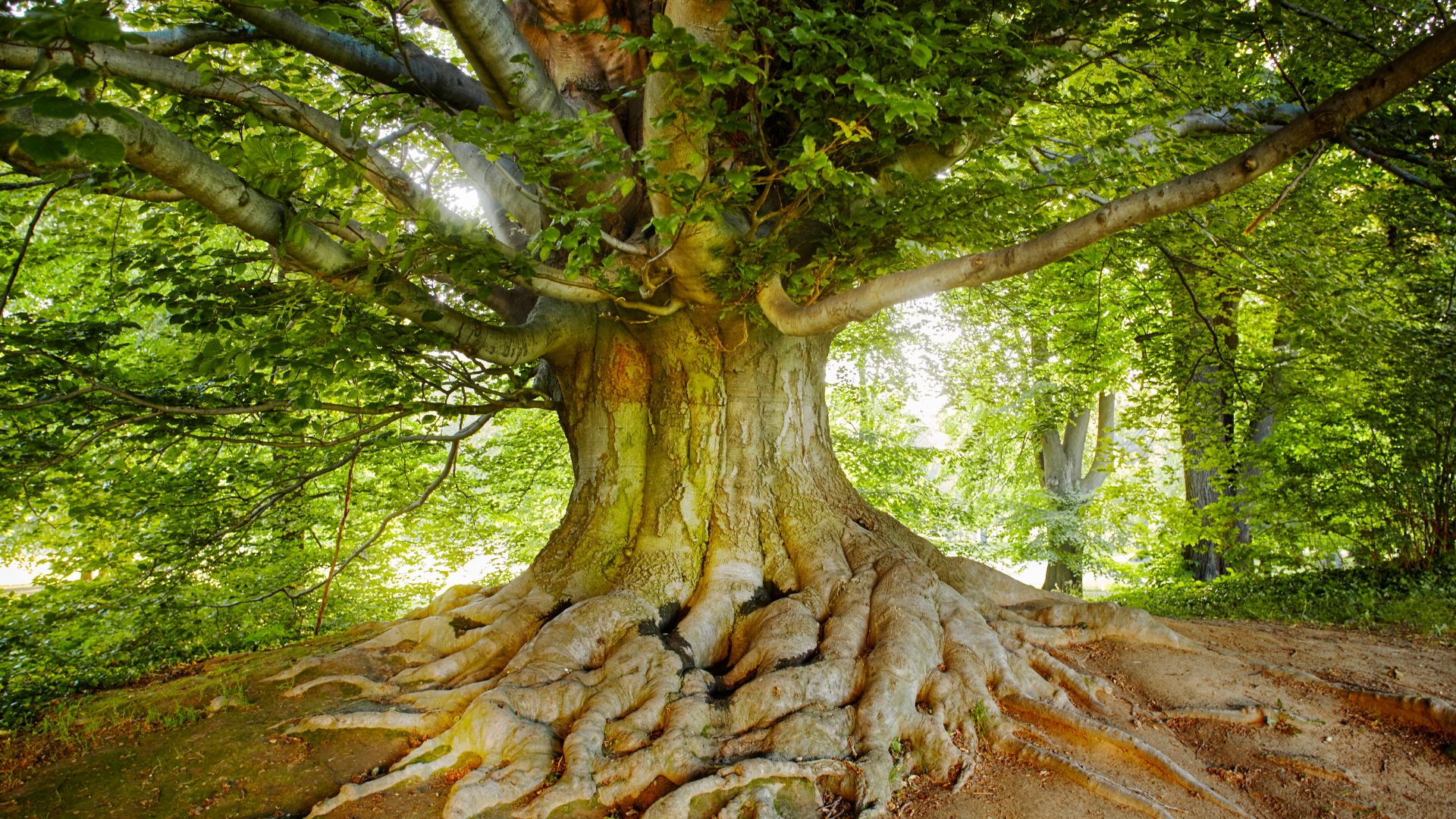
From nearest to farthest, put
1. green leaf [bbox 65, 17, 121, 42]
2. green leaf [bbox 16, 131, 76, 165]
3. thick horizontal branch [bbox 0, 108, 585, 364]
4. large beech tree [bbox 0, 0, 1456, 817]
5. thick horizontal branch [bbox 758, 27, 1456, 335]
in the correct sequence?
1. green leaf [bbox 16, 131, 76, 165]
2. green leaf [bbox 65, 17, 121, 42]
3. thick horizontal branch [bbox 758, 27, 1456, 335]
4. thick horizontal branch [bbox 0, 108, 585, 364]
5. large beech tree [bbox 0, 0, 1456, 817]

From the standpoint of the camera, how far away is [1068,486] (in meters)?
13.8

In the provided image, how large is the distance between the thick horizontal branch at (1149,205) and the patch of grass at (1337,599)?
499 centimetres

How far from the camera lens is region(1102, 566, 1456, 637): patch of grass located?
5.77m

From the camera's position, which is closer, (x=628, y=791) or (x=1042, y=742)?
(x=628, y=791)

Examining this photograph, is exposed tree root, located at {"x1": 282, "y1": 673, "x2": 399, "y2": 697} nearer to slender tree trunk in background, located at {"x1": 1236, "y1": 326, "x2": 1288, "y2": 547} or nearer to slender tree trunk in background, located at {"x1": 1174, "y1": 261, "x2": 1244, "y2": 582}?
slender tree trunk in background, located at {"x1": 1174, "y1": 261, "x2": 1244, "y2": 582}

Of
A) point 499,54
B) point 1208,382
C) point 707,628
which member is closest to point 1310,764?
point 707,628

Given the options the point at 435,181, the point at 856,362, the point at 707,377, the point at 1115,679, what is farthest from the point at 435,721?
the point at 856,362

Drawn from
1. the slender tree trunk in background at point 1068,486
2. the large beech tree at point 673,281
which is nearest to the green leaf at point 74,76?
the large beech tree at point 673,281

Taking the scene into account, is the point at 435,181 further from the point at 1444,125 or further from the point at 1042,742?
the point at 1444,125

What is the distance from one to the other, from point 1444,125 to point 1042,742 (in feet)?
16.1

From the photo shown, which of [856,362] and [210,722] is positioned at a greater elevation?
[856,362]

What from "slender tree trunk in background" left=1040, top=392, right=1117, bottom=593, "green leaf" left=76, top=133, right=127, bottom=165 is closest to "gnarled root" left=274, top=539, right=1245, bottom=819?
"green leaf" left=76, top=133, right=127, bottom=165

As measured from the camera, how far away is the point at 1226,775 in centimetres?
346

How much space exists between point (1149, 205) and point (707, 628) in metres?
3.44
